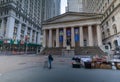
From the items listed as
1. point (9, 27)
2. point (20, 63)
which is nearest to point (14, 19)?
point (9, 27)

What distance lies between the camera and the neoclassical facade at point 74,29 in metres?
36.7

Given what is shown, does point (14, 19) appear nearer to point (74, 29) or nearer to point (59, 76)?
point (74, 29)

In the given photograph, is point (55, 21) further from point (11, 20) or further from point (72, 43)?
point (11, 20)

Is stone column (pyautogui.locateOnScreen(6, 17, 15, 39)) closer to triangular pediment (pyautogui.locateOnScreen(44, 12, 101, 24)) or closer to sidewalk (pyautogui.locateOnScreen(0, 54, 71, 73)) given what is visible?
triangular pediment (pyautogui.locateOnScreen(44, 12, 101, 24))

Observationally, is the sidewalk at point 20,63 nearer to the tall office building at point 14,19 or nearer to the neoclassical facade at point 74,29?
the neoclassical facade at point 74,29

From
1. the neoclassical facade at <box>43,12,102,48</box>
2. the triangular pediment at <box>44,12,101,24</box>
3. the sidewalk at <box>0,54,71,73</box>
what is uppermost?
the triangular pediment at <box>44,12,101,24</box>

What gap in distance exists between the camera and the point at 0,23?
4962 centimetres

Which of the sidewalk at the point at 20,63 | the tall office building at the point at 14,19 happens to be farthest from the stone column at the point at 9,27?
the sidewalk at the point at 20,63

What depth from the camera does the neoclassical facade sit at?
3672 cm

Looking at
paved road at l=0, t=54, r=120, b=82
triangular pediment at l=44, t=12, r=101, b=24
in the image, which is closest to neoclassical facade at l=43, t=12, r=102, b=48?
triangular pediment at l=44, t=12, r=101, b=24

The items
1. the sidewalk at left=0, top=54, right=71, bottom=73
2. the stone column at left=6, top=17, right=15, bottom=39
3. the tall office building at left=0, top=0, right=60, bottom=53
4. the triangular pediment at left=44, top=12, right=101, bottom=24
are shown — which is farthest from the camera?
the tall office building at left=0, top=0, right=60, bottom=53

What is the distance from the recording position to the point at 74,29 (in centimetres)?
3991

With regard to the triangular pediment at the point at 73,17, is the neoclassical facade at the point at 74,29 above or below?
below

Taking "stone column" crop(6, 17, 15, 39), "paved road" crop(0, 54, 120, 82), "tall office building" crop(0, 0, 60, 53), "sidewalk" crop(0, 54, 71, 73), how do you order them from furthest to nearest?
"tall office building" crop(0, 0, 60, 53)
"stone column" crop(6, 17, 15, 39)
"sidewalk" crop(0, 54, 71, 73)
"paved road" crop(0, 54, 120, 82)
